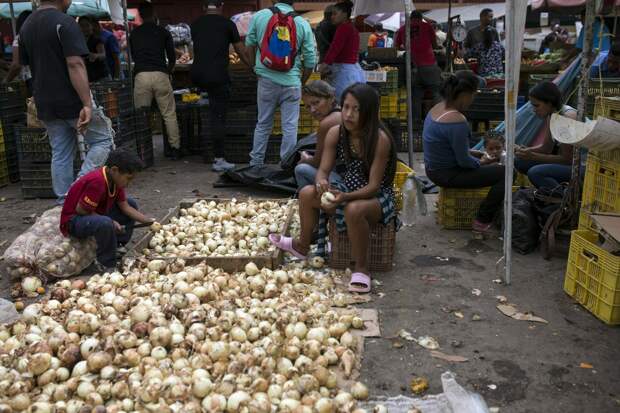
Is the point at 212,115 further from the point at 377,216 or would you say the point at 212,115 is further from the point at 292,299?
the point at 292,299

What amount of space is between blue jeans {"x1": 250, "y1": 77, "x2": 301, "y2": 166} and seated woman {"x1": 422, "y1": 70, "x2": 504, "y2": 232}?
7.04ft

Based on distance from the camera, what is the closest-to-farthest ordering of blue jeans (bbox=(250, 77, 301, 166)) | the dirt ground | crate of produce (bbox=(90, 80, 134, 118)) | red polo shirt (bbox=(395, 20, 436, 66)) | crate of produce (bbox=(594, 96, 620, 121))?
the dirt ground → crate of produce (bbox=(594, 96, 620, 121)) → crate of produce (bbox=(90, 80, 134, 118)) → blue jeans (bbox=(250, 77, 301, 166)) → red polo shirt (bbox=(395, 20, 436, 66))

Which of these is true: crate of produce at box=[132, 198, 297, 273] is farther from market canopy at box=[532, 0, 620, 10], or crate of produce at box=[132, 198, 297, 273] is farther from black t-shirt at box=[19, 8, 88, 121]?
market canopy at box=[532, 0, 620, 10]

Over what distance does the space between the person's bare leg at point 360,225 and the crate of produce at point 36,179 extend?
161 inches

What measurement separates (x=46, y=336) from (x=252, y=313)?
42.9 inches

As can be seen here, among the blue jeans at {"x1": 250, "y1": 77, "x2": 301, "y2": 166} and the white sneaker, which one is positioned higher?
the blue jeans at {"x1": 250, "y1": 77, "x2": 301, "y2": 166}

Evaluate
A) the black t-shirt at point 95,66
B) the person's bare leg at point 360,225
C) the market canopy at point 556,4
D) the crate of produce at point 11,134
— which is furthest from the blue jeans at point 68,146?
the market canopy at point 556,4

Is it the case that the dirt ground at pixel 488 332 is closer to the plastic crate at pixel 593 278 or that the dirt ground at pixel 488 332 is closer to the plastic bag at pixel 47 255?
the plastic crate at pixel 593 278

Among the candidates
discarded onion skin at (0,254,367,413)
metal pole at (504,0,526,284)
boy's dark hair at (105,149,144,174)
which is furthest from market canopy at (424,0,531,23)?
discarded onion skin at (0,254,367,413)

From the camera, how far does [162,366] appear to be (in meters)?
2.84

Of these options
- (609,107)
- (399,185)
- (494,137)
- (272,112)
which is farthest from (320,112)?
(272,112)

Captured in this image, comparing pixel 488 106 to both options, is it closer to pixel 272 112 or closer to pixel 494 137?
pixel 494 137

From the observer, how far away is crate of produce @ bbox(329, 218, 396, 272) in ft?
14.3

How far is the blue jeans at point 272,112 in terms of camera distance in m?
7.09
